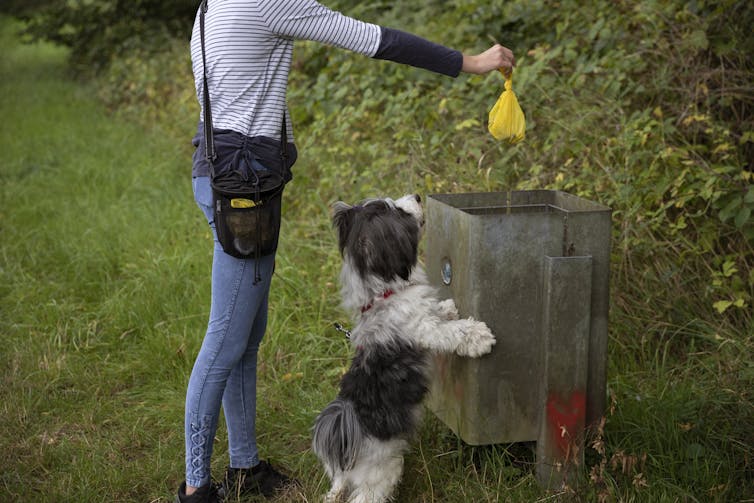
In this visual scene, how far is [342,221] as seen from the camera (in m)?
3.36

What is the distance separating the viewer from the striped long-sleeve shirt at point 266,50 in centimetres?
288

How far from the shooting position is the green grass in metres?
3.53

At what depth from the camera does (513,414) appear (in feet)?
11.0

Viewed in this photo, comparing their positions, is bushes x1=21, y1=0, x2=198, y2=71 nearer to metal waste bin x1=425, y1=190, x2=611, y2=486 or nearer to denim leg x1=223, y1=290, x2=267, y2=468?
denim leg x1=223, y1=290, x2=267, y2=468

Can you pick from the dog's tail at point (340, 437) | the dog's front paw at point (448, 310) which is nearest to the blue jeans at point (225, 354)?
the dog's tail at point (340, 437)

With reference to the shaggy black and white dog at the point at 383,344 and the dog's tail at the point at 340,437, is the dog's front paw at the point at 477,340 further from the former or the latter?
the dog's tail at the point at 340,437

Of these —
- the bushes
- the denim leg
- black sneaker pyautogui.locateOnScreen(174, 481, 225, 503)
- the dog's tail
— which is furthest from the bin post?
the bushes

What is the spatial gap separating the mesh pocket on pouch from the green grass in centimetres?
120

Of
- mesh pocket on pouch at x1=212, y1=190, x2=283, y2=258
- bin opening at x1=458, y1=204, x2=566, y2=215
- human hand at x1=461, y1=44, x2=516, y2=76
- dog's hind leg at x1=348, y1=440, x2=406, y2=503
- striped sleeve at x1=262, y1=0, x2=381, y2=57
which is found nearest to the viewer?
striped sleeve at x1=262, y1=0, x2=381, y2=57

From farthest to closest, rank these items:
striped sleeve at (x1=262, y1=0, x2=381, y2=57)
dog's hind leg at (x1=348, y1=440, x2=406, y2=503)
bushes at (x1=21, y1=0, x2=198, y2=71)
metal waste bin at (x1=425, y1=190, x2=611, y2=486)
Result: bushes at (x1=21, y1=0, x2=198, y2=71) → dog's hind leg at (x1=348, y1=440, x2=406, y2=503) → metal waste bin at (x1=425, y1=190, x2=611, y2=486) → striped sleeve at (x1=262, y1=0, x2=381, y2=57)

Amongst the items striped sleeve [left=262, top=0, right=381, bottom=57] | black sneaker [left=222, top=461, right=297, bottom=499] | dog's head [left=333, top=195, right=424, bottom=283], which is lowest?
black sneaker [left=222, top=461, right=297, bottom=499]

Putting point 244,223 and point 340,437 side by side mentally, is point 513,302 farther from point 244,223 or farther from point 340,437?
point 244,223

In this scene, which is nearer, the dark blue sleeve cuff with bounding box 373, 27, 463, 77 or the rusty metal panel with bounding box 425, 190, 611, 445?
the dark blue sleeve cuff with bounding box 373, 27, 463, 77

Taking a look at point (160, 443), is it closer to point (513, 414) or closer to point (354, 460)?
point (354, 460)
